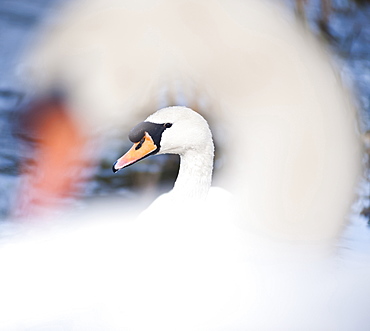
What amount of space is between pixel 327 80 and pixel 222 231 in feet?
1.04

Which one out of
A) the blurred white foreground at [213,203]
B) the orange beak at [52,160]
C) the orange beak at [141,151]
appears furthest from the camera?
the orange beak at [52,160]

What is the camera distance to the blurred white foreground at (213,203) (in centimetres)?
81

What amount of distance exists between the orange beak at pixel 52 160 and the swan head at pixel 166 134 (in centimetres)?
16

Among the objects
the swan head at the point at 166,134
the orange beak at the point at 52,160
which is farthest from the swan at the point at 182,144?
the orange beak at the point at 52,160

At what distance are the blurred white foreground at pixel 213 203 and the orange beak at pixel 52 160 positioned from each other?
34 millimetres

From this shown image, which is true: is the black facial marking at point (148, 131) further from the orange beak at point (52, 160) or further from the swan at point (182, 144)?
the orange beak at point (52, 160)

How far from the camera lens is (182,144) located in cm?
99

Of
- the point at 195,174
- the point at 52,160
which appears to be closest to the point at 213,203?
the point at 195,174

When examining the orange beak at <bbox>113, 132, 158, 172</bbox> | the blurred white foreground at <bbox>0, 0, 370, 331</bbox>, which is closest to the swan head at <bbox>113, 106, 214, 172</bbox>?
the orange beak at <bbox>113, 132, 158, 172</bbox>

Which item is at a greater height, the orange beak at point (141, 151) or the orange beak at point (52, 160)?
the orange beak at point (52, 160)

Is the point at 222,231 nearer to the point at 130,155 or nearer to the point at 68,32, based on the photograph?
the point at 130,155

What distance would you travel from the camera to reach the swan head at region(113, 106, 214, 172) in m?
0.94

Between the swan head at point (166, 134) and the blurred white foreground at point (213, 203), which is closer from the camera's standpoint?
the blurred white foreground at point (213, 203)

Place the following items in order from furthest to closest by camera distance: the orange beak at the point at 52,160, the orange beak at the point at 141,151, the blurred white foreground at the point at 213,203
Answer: the orange beak at the point at 52,160 < the orange beak at the point at 141,151 < the blurred white foreground at the point at 213,203
